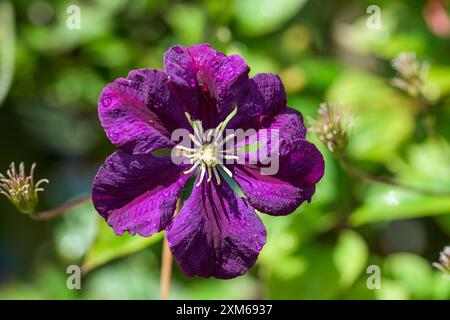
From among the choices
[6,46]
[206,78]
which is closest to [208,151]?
[206,78]

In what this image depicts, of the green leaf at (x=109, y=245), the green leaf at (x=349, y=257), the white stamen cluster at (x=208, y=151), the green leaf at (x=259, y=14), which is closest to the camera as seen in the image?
the white stamen cluster at (x=208, y=151)

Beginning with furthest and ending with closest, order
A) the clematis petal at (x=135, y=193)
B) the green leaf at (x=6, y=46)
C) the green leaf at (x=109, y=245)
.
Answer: the green leaf at (x=6, y=46), the green leaf at (x=109, y=245), the clematis petal at (x=135, y=193)

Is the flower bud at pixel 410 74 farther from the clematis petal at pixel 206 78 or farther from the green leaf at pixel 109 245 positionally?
the green leaf at pixel 109 245

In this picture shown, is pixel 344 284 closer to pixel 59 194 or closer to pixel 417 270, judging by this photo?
pixel 417 270

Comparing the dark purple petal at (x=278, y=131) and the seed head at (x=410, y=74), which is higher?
the seed head at (x=410, y=74)

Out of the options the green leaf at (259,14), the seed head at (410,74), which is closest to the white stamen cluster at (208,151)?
the seed head at (410,74)

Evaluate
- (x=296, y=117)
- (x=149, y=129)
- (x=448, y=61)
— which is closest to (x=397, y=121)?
(x=448, y=61)

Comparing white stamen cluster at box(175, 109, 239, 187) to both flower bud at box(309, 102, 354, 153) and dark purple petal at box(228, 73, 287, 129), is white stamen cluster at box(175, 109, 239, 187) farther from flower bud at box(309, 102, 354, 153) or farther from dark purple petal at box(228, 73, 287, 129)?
flower bud at box(309, 102, 354, 153)
